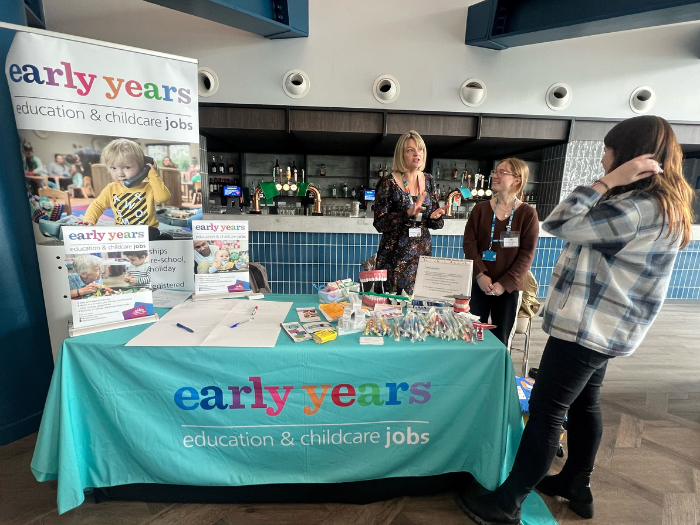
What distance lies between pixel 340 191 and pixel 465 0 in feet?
11.7

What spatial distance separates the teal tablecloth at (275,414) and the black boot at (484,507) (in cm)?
10

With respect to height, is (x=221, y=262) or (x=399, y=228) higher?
(x=399, y=228)

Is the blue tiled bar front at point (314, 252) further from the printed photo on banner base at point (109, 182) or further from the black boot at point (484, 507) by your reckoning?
the black boot at point (484, 507)

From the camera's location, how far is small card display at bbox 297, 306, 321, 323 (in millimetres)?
1562

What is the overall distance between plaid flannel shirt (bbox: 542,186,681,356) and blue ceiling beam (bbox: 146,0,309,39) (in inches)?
141

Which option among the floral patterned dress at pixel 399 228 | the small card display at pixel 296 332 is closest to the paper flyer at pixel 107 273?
the small card display at pixel 296 332

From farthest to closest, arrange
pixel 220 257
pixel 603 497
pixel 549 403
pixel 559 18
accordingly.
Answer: pixel 559 18, pixel 220 257, pixel 603 497, pixel 549 403

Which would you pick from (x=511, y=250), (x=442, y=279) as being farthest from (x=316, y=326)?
(x=511, y=250)

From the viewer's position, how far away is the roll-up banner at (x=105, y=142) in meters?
1.67

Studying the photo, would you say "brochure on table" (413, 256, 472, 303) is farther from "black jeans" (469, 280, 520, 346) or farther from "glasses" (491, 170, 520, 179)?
"glasses" (491, 170, 520, 179)

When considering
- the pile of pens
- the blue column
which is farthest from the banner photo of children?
the pile of pens

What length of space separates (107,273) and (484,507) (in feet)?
6.31

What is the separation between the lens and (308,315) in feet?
5.28

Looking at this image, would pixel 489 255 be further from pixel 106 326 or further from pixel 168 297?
pixel 106 326
